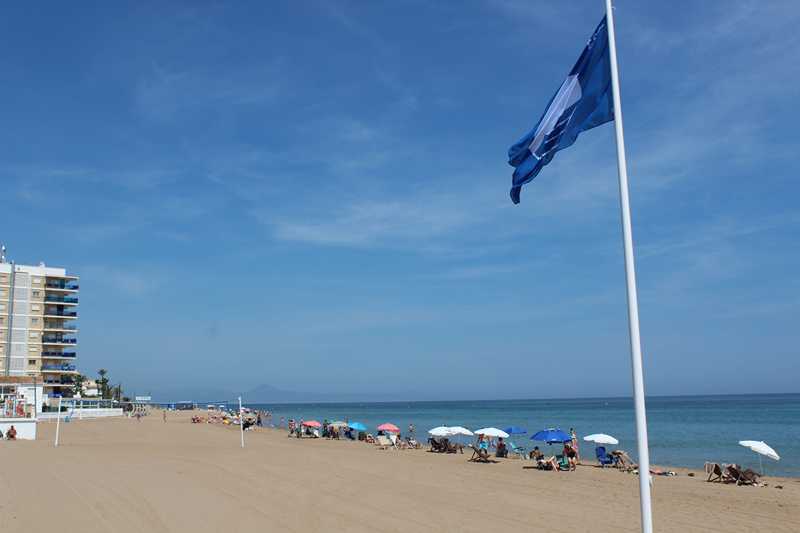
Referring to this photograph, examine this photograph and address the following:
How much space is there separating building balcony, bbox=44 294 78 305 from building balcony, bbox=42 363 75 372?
7.30 metres

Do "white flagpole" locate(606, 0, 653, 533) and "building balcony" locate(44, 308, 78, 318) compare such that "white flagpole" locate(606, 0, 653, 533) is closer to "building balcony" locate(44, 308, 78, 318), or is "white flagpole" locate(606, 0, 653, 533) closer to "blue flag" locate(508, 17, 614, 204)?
"blue flag" locate(508, 17, 614, 204)

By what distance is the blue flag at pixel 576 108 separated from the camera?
7.96 m

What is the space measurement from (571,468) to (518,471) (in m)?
2.09

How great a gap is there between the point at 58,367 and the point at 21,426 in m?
51.4

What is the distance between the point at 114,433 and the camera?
41344mm

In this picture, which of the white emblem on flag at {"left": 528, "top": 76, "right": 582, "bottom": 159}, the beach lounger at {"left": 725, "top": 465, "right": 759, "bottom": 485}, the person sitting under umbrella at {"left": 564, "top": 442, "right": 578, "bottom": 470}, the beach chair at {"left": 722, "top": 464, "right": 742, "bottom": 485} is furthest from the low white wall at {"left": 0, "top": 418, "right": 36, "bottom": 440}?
the white emblem on flag at {"left": 528, "top": 76, "right": 582, "bottom": 159}

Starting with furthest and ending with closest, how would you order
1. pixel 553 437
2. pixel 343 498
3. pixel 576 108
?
pixel 553 437 → pixel 343 498 → pixel 576 108

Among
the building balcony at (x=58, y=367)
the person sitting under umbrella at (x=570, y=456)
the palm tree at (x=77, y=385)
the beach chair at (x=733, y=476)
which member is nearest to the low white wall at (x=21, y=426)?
the person sitting under umbrella at (x=570, y=456)

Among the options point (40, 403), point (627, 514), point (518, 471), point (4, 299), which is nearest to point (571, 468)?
point (518, 471)

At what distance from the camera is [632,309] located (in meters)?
7.07

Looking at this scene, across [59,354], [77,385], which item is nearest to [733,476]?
[59,354]

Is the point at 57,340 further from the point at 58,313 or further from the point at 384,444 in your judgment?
the point at 384,444

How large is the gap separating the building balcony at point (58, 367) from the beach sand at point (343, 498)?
61447 millimetres

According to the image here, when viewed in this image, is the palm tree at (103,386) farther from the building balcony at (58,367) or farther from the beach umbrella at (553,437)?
the beach umbrella at (553,437)
